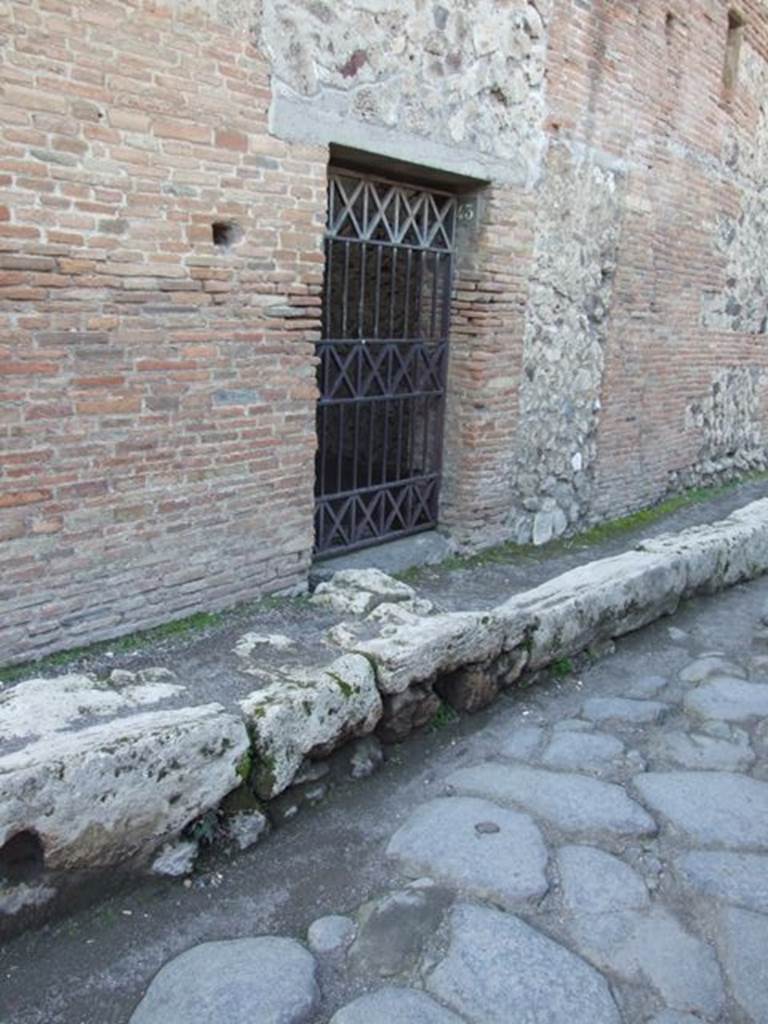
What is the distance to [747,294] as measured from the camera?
32.4ft

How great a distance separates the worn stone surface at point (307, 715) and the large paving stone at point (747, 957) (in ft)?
4.67

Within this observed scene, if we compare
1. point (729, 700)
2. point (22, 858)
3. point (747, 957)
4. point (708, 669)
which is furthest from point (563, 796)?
point (22, 858)

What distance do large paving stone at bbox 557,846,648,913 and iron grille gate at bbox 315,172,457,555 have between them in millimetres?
2683

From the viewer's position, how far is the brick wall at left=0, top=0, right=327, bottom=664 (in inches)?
138

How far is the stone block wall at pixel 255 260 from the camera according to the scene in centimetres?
360

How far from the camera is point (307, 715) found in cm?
326

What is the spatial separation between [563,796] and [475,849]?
1.73 ft

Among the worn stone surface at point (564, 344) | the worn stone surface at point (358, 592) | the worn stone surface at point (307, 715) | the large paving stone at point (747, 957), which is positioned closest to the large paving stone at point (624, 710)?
the worn stone surface at point (358, 592)

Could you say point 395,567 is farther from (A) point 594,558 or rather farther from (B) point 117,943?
(B) point 117,943

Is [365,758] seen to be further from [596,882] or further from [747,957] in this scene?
[747,957]

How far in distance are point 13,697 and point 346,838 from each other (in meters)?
1.26

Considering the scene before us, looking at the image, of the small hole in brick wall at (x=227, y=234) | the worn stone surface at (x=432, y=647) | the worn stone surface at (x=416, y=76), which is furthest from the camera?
the worn stone surface at (x=416, y=76)

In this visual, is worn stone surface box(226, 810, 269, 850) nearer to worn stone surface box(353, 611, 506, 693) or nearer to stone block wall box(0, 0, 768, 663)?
worn stone surface box(353, 611, 506, 693)

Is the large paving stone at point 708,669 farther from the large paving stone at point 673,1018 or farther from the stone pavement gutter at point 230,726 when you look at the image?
the large paving stone at point 673,1018
